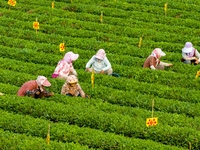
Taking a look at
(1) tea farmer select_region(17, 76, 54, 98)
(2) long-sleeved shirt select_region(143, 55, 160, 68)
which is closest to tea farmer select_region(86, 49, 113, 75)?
(2) long-sleeved shirt select_region(143, 55, 160, 68)

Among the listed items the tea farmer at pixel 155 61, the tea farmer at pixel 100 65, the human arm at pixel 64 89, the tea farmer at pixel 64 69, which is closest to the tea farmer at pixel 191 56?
the tea farmer at pixel 155 61

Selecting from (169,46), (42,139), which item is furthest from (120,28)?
(42,139)

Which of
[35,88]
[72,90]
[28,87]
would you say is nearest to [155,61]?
[72,90]

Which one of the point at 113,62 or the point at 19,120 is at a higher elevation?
the point at 113,62

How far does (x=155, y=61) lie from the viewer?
1389 cm

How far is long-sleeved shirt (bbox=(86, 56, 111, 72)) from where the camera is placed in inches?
533

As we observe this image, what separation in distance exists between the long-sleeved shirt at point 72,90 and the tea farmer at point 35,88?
0.50 meters

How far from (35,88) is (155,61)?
13.5 feet

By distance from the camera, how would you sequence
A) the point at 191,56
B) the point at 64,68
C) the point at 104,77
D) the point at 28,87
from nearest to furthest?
the point at 28,87 → the point at 64,68 → the point at 104,77 → the point at 191,56

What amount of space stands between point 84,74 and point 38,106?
2.68 m

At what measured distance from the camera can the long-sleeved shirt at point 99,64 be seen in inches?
533

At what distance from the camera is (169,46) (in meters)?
16.2

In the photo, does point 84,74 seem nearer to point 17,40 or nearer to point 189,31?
point 17,40

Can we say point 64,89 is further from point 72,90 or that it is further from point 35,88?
point 35,88
